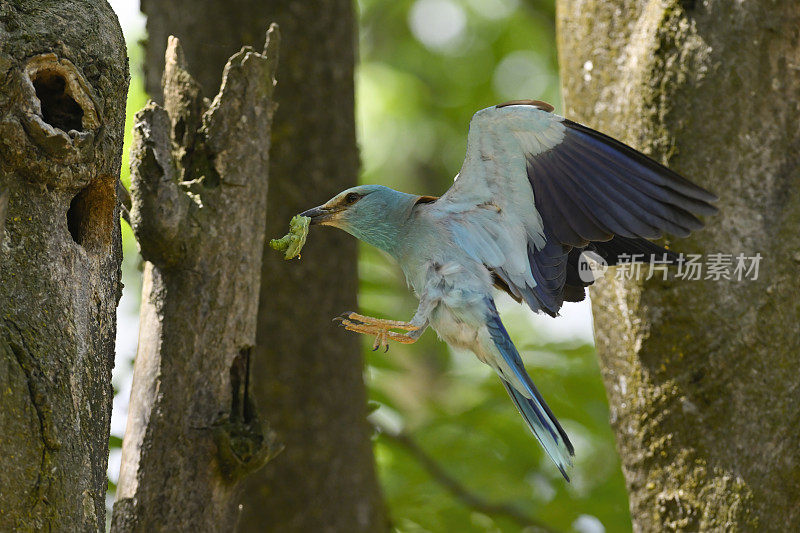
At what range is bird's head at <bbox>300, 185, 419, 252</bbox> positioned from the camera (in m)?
4.00

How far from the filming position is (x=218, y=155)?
3504 millimetres

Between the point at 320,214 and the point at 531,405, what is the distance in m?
1.32

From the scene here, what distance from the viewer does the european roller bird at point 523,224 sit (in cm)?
349

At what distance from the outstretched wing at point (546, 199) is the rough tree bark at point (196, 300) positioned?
3.01 ft

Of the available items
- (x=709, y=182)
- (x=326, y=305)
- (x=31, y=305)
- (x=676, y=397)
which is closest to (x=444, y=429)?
(x=326, y=305)

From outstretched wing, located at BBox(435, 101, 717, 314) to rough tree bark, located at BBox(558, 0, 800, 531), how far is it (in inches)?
16.4

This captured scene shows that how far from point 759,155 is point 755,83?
13.4 inches

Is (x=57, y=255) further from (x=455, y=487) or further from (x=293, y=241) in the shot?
(x=455, y=487)

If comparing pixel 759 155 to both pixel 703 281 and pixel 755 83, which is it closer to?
pixel 755 83

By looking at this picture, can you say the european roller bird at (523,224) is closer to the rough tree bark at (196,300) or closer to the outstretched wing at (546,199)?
the outstretched wing at (546,199)

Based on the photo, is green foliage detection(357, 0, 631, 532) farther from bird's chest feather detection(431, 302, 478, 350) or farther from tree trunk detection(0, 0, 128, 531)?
tree trunk detection(0, 0, 128, 531)

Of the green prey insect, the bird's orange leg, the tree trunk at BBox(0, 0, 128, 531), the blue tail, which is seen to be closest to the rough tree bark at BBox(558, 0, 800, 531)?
the blue tail

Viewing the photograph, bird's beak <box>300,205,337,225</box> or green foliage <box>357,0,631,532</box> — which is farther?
green foliage <box>357,0,631,532</box>

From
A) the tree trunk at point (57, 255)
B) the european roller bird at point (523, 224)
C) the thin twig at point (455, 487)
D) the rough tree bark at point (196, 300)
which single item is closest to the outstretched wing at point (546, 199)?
the european roller bird at point (523, 224)
